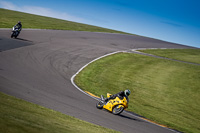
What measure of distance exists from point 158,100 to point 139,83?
2.97 m

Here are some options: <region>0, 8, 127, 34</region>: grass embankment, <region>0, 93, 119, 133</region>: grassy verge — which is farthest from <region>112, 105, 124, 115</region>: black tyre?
<region>0, 8, 127, 34</region>: grass embankment

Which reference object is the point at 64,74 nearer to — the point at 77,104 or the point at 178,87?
the point at 77,104

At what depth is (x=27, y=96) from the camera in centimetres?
1052

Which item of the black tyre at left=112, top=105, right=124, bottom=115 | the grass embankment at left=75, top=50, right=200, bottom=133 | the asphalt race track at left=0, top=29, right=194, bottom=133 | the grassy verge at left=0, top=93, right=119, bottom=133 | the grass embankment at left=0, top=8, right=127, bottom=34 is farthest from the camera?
the grass embankment at left=0, top=8, right=127, bottom=34

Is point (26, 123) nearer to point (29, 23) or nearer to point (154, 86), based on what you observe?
point (154, 86)

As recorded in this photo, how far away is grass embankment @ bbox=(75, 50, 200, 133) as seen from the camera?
14219mm

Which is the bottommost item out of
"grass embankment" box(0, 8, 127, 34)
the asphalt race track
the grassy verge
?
the grassy verge

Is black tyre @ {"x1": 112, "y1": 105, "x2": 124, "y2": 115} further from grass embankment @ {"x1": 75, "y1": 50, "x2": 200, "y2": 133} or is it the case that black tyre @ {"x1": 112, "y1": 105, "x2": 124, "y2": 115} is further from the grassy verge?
the grassy verge

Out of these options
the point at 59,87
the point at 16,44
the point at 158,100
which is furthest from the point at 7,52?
the point at 158,100

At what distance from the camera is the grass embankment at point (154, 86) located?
46.6 feet

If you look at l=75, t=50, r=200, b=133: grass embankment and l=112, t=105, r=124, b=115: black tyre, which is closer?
l=112, t=105, r=124, b=115: black tyre

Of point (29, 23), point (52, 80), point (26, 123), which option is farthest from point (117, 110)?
point (29, 23)

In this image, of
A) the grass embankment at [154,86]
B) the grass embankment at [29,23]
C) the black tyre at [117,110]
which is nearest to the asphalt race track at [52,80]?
the black tyre at [117,110]

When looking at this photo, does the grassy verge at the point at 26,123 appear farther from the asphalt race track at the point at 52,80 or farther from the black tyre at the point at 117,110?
the black tyre at the point at 117,110
